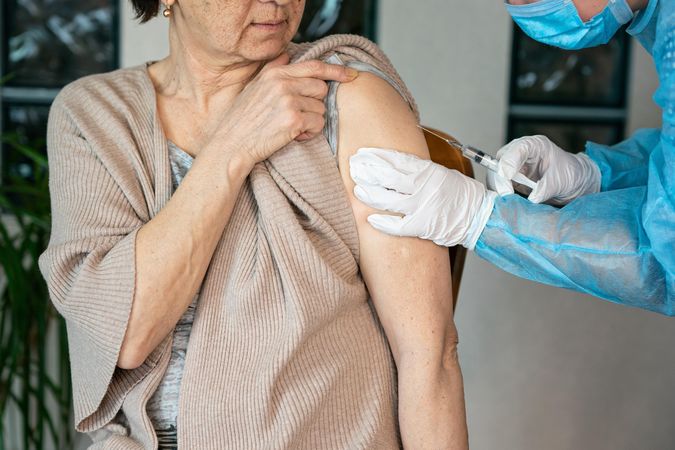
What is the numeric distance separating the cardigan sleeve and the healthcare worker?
43cm

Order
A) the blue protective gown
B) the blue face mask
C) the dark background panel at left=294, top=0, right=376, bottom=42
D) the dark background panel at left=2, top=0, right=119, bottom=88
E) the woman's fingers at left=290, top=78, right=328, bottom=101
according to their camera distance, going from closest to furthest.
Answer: the blue protective gown → the blue face mask → the woman's fingers at left=290, top=78, right=328, bottom=101 → the dark background panel at left=2, top=0, right=119, bottom=88 → the dark background panel at left=294, top=0, right=376, bottom=42

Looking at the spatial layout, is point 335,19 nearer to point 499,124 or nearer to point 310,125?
point 499,124

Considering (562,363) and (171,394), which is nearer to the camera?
(171,394)

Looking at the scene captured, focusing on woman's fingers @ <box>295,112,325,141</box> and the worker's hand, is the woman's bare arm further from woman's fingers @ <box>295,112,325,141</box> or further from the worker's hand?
the worker's hand

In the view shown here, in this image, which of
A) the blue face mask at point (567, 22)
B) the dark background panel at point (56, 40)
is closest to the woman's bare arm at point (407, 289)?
the blue face mask at point (567, 22)

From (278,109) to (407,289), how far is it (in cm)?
39

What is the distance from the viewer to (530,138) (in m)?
1.54

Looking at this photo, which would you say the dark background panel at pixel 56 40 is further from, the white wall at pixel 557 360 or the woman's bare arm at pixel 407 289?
the woman's bare arm at pixel 407 289

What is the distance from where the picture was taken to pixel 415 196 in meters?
1.40

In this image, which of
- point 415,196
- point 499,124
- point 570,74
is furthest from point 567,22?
point 570,74

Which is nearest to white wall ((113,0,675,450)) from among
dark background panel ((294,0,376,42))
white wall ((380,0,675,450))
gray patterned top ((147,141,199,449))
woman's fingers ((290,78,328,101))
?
Result: white wall ((380,0,675,450))

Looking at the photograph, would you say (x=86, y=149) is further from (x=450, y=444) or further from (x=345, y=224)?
(x=450, y=444)

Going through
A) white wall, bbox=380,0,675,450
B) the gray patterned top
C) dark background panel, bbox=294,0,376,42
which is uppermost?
dark background panel, bbox=294,0,376,42

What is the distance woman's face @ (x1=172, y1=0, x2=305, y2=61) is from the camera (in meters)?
1.45
